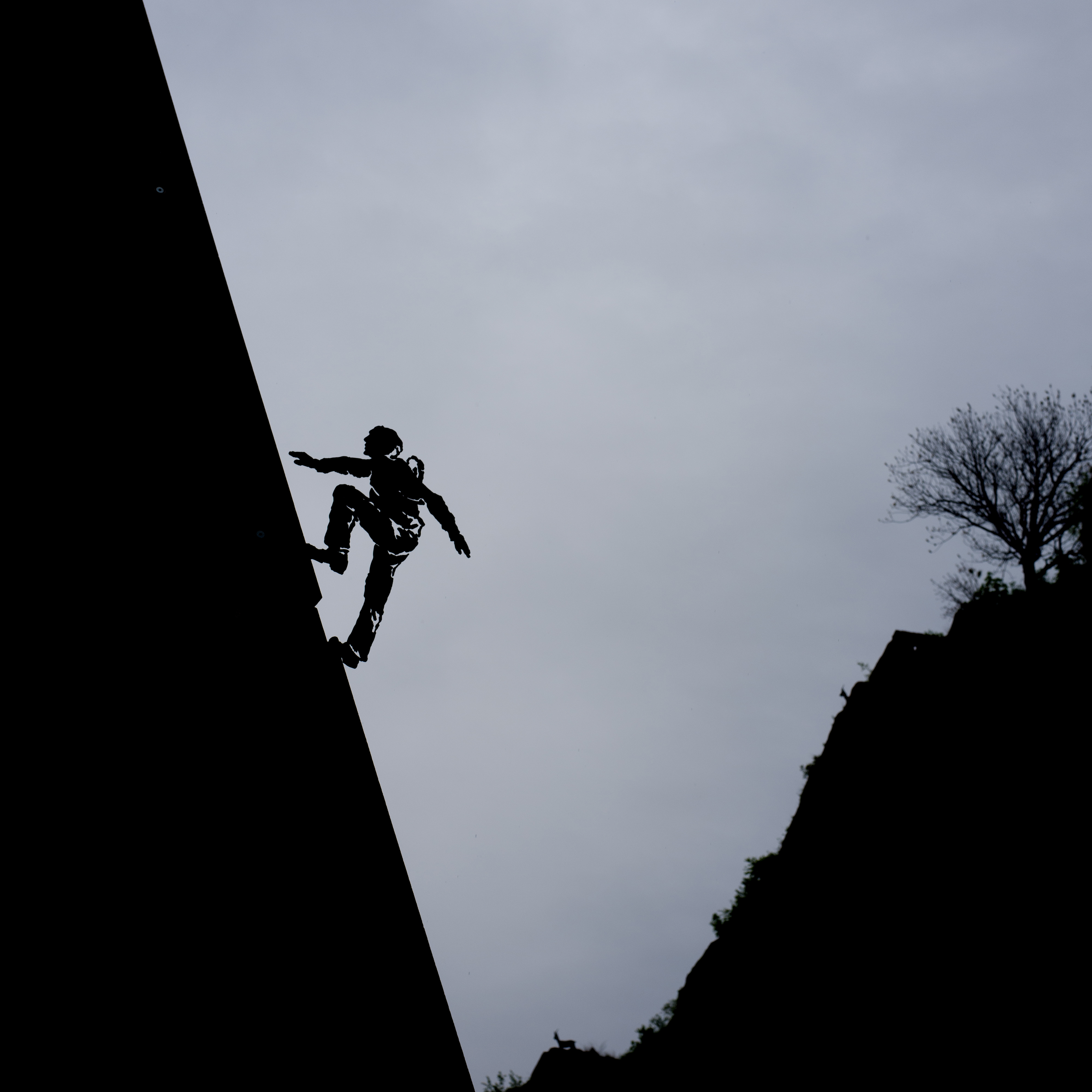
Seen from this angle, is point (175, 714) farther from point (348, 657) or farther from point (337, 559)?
point (337, 559)

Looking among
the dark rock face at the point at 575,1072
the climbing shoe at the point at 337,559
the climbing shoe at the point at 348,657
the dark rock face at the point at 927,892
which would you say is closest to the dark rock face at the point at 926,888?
the dark rock face at the point at 927,892

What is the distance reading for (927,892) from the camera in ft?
16.6

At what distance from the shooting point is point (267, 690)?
2617mm

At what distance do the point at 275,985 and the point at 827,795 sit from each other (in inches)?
190

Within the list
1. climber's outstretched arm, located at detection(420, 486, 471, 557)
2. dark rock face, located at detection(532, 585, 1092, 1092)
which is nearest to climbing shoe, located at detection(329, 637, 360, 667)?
climber's outstretched arm, located at detection(420, 486, 471, 557)

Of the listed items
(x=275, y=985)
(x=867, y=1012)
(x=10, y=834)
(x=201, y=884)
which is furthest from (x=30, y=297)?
(x=867, y=1012)

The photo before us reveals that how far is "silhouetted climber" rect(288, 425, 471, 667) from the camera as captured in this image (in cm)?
423

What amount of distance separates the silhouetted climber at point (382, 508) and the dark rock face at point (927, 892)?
3.37m

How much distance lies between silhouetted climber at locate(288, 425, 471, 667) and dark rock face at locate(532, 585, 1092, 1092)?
11.1 feet

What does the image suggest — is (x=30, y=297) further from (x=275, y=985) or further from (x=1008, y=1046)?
(x=1008, y=1046)

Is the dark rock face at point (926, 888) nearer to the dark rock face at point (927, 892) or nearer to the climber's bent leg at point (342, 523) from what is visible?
the dark rock face at point (927, 892)

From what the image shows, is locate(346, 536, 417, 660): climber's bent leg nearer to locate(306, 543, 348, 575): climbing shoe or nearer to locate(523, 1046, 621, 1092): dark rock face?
locate(306, 543, 348, 575): climbing shoe

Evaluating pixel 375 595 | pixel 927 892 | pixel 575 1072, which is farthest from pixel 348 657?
pixel 575 1072

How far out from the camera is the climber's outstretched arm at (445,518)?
4.39 m
